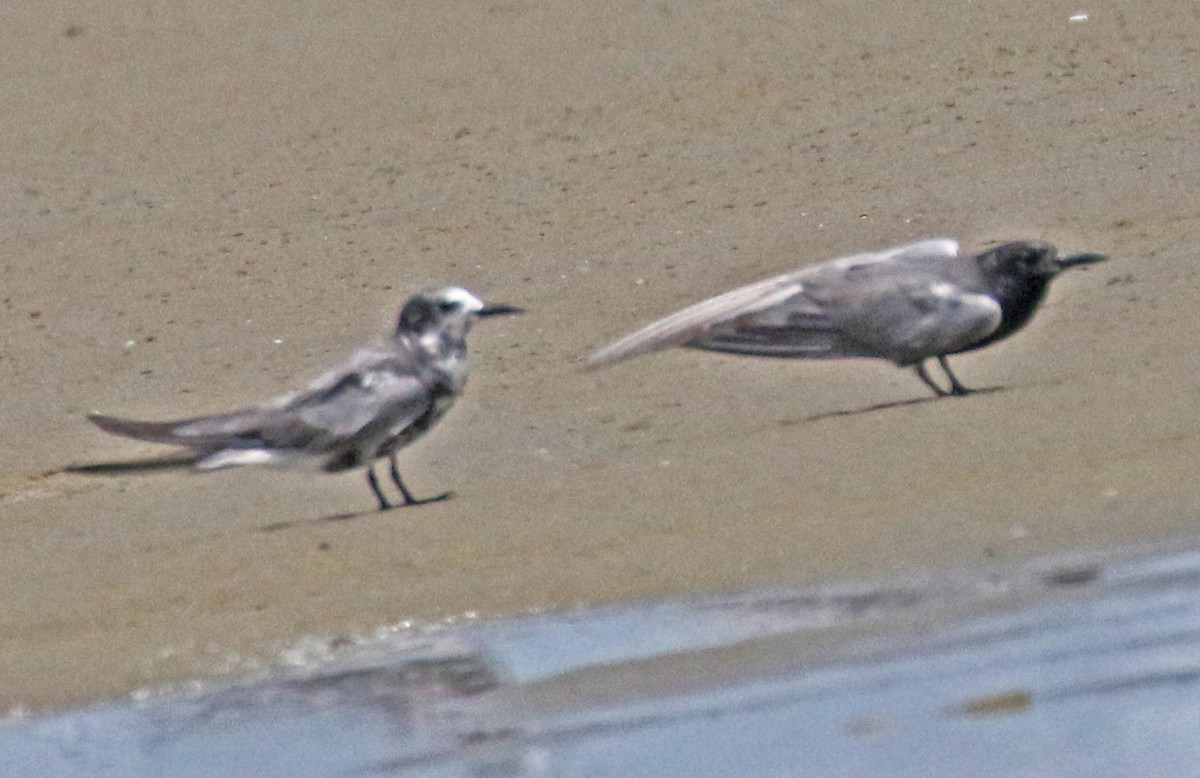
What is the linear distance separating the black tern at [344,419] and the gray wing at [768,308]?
1.11 m

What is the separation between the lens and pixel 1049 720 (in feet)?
18.6

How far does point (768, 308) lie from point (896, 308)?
1.30 feet

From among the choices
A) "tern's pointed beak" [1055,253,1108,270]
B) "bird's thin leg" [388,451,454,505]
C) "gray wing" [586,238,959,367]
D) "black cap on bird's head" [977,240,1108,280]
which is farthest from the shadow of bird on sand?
"tern's pointed beak" [1055,253,1108,270]

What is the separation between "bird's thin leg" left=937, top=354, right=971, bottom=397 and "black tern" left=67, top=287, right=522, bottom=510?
161 cm

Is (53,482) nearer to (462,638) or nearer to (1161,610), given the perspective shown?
(462,638)

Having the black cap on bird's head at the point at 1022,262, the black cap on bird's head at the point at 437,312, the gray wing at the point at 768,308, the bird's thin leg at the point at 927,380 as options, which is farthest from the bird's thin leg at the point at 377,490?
the black cap on bird's head at the point at 1022,262

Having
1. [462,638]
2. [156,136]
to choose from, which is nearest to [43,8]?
[156,136]

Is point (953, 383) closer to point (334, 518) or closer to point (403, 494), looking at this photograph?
point (403, 494)

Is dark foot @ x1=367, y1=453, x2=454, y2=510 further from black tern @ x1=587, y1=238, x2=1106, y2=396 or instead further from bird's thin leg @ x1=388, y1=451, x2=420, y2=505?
black tern @ x1=587, y1=238, x2=1106, y2=396

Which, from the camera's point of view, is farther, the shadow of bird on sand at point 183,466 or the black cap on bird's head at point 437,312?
the black cap on bird's head at point 437,312

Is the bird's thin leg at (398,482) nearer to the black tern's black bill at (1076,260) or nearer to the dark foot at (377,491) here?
the dark foot at (377,491)

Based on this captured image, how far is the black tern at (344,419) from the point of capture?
792cm

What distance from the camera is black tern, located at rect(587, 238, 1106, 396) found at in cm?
868

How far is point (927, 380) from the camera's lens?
8.84 metres
